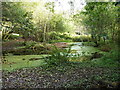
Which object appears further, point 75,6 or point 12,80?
point 75,6

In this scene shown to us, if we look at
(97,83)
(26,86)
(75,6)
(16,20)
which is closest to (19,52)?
(16,20)

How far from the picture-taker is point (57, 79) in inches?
76.2

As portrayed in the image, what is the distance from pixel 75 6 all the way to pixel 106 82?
16.9 ft

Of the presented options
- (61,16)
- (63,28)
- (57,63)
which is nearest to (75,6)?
(61,16)

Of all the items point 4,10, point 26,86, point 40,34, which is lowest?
point 26,86

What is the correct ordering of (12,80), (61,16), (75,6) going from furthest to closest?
(61,16), (75,6), (12,80)

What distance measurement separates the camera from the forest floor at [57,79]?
171 centimetres

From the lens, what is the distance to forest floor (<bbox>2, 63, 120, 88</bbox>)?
1.71 m

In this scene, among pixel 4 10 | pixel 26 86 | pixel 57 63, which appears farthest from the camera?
pixel 4 10

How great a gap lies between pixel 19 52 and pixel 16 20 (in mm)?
1077

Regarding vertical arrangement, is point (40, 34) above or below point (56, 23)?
below

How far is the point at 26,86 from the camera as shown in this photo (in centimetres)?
171

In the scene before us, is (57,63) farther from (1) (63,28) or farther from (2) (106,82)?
(1) (63,28)

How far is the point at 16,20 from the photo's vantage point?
358 cm
